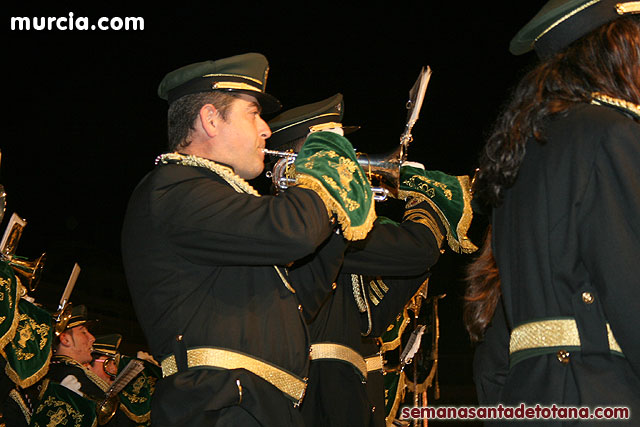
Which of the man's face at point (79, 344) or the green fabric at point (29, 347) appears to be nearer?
the green fabric at point (29, 347)

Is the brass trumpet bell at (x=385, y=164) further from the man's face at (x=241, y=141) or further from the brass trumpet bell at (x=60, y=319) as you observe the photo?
the brass trumpet bell at (x=60, y=319)

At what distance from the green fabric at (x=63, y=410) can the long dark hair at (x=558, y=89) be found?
509cm

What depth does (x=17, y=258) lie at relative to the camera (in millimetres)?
5121

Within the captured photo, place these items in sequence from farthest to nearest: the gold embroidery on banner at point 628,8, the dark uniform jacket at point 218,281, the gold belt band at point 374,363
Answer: the gold belt band at point 374,363
the dark uniform jacket at point 218,281
the gold embroidery on banner at point 628,8

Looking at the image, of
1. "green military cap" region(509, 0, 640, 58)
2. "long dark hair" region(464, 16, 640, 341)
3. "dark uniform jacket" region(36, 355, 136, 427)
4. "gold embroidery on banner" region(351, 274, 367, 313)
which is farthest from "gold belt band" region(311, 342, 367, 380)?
"dark uniform jacket" region(36, 355, 136, 427)

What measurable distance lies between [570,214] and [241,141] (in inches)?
55.4

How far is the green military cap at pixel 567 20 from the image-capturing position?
183cm

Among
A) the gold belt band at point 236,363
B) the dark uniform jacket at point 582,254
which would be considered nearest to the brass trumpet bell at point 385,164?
the gold belt band at point 236,363

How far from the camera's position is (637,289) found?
153 cm

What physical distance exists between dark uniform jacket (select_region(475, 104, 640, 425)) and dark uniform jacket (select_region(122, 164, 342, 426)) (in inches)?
30.6

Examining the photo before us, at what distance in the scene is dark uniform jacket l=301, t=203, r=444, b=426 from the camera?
3.21 metres

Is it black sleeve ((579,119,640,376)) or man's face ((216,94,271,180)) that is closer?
black sleeve ((579,119,640,376))

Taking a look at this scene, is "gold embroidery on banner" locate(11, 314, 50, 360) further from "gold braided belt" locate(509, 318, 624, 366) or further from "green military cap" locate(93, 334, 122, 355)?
"gold braided belt" locate(509, 318, 624, 366)

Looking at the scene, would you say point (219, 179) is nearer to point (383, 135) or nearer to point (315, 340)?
point (315, 340)
